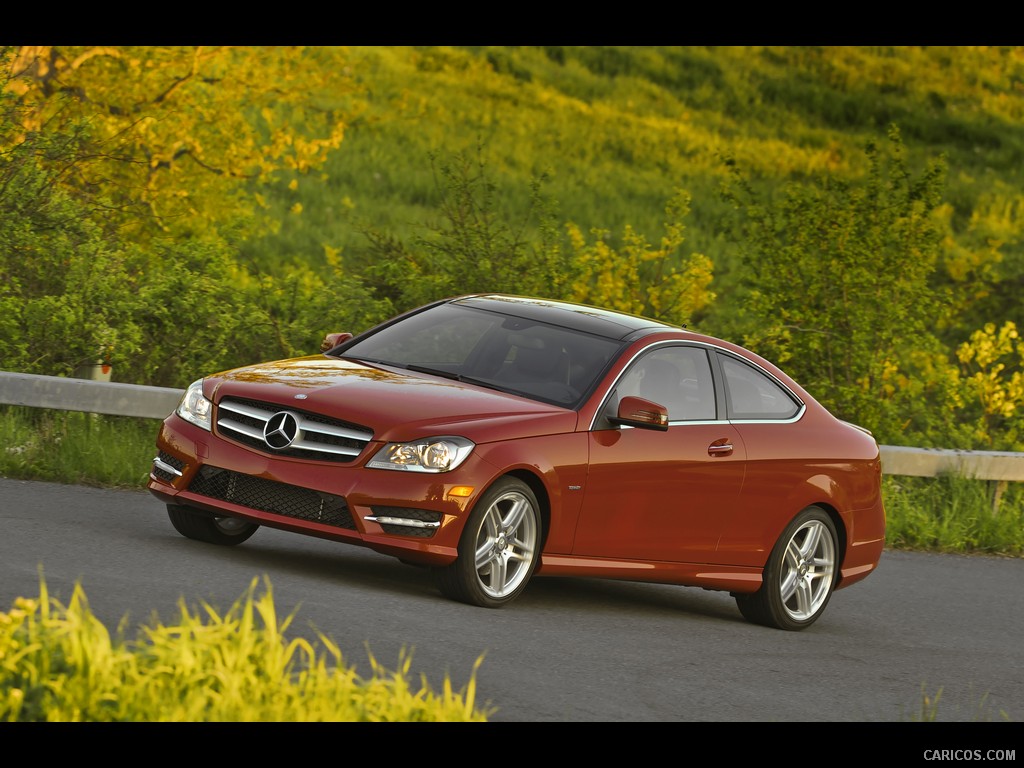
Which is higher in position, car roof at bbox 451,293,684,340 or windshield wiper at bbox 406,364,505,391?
car roof at bbox 451,293,684,340

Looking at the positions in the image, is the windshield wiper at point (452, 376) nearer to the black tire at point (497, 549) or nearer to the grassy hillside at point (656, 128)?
the black tire at point (497, 549)

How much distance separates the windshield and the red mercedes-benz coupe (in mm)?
14

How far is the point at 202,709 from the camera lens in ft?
17.9

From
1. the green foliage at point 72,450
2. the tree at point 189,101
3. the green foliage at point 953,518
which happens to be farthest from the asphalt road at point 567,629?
the tree at point 189,101

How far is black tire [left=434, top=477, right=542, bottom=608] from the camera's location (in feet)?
28.9

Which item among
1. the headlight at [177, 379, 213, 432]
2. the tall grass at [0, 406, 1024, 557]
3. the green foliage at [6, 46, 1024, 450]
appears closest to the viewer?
the headlight at [177, 379, 213, 432]

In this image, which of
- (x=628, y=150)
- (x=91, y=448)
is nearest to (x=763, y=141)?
(x=628, y=150)

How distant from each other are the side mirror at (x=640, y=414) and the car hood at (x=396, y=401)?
0.28 meters

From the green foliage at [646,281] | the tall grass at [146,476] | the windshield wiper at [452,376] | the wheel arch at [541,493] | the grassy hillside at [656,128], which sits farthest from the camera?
the grassy hillside at [656,128]

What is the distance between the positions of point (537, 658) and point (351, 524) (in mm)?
1351

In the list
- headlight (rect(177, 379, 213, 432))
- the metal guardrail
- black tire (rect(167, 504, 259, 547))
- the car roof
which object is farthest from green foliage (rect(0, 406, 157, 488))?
the car roof

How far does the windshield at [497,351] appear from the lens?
9727 mm

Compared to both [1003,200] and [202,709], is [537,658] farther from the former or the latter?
[1003,200]

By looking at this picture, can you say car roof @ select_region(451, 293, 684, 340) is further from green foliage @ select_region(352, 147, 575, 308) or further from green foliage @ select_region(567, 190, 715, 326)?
green foliage @ select_region(567, 190, 715, 326)
